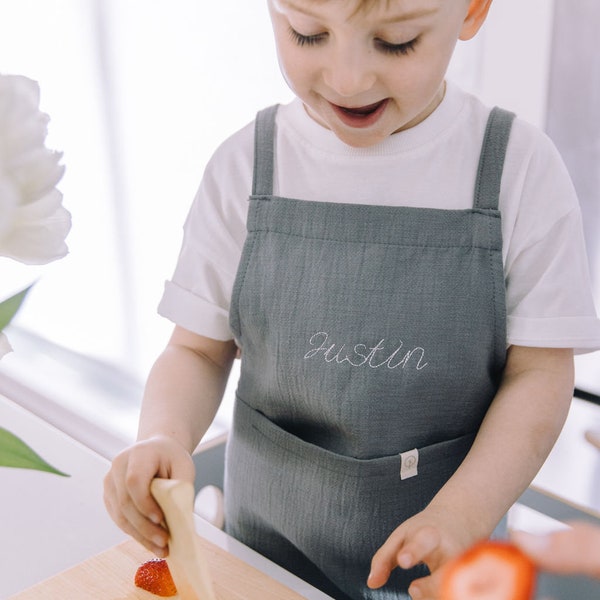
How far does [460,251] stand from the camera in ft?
2.17

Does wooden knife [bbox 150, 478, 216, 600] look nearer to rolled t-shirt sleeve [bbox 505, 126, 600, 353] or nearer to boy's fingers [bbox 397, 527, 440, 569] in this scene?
boy's fingers [bbox 397, 527, 440, 569]

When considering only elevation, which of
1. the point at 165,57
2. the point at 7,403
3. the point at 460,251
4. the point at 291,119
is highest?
the point at 165,57

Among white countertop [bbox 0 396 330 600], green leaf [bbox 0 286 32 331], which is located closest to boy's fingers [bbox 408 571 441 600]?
white countertop [bbox 0 396 330 600]

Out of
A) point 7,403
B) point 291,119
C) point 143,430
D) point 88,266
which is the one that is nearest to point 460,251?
point 291,119

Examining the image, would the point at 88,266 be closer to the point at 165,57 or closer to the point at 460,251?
the point at 165,57

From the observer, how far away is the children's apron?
657 mm

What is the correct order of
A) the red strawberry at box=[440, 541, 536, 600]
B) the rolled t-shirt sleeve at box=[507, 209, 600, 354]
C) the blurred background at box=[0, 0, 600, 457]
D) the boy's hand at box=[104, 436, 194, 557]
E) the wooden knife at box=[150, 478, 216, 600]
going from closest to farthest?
1. the red strawberry at box=[440, 541, 536, 600]
2. the wooden knife at box=[150, 478, 216, 600]
3. the boy's hand at box=[104, 436, 194, 557]
4. the rolled t-shirt sleeve at box=[507, 209, 600, 354]
5. the blurred background at box=[0, 0, 600, 457]

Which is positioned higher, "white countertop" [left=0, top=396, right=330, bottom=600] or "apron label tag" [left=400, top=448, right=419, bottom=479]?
"apron label tag" [left=400, top=448, right=419, bottom=479]

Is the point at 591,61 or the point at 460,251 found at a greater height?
the point at 591,61

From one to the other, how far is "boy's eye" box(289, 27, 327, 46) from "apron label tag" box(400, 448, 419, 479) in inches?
14.2

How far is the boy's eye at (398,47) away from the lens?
0.54 metres

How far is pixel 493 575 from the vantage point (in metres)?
0.26

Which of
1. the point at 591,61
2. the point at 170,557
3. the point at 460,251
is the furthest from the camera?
the point at 591,61

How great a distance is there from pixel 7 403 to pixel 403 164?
58 centimetres
